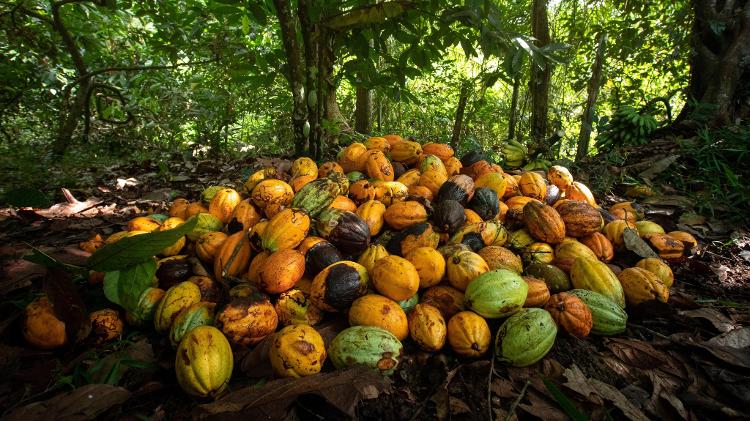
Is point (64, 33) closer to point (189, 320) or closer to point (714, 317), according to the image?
point (189, 320)

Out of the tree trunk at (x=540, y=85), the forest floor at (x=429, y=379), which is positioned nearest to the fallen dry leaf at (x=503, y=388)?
the forest floor at (x=429, y=379)

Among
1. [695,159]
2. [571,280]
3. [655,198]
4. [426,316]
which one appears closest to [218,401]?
[426,316]

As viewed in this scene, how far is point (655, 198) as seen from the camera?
3.52 meters

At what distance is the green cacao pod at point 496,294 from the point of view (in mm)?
1656

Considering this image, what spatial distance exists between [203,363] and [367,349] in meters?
0.59

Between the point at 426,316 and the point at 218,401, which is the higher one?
the point at 426,316

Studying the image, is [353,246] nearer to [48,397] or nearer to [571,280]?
[571,280]

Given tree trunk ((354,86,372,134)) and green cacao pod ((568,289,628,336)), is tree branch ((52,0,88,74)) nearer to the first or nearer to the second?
tree trunk ((354,86,372,134))

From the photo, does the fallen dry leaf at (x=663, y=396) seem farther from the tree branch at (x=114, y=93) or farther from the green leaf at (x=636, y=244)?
the tree branch at (x=114, y=93)

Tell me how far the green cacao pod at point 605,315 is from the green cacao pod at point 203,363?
1.57m

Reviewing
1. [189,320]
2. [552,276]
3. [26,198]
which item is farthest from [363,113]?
[189,320]

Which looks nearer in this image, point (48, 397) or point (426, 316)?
point (48, 397)

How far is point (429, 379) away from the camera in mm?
1531

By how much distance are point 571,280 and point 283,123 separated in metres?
5.38
